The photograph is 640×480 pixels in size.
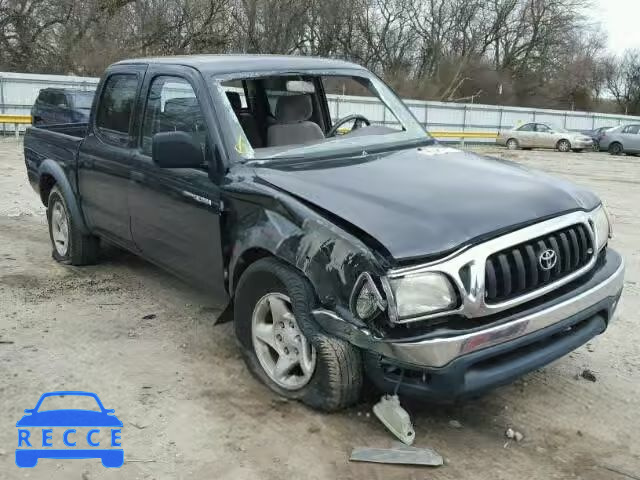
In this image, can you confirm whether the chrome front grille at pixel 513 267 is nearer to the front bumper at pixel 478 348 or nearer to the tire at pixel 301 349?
the front bumper at pixel 478 348

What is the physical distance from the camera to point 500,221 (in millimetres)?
3211

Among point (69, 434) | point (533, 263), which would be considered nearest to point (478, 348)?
point (533, 263)

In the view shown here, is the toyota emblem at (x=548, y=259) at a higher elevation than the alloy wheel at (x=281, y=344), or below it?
higher

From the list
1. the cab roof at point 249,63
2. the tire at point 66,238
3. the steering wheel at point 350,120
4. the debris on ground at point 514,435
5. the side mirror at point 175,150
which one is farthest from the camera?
the tire at point 66,238

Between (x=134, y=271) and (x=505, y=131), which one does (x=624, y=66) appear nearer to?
(x=505, y=131)

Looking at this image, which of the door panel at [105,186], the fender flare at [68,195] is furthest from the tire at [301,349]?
the fender flare at [68,195]

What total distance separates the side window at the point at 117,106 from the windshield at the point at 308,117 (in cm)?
88

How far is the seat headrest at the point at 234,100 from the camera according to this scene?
→ 14.4 feet

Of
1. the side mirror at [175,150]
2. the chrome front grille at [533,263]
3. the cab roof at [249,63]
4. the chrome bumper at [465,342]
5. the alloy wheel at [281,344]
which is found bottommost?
the alloy wheel at [281,344]

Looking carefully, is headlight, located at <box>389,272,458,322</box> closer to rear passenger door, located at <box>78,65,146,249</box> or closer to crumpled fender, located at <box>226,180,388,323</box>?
crumpled fender, located at <box>226,180,388,323</box>

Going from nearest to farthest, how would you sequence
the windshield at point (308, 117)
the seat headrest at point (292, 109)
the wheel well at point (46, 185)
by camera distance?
the windshield at point (308, 117), the seat headrest at point (292, 109), the wheel well at point (46, 185)

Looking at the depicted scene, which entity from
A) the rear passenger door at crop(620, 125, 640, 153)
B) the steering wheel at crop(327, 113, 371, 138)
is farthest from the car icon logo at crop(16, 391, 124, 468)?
the rear passenger door at crop(620, 125, 640, 153)

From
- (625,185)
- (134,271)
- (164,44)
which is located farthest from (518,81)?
(134,271)

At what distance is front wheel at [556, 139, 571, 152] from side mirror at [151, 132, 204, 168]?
93.8 feet
